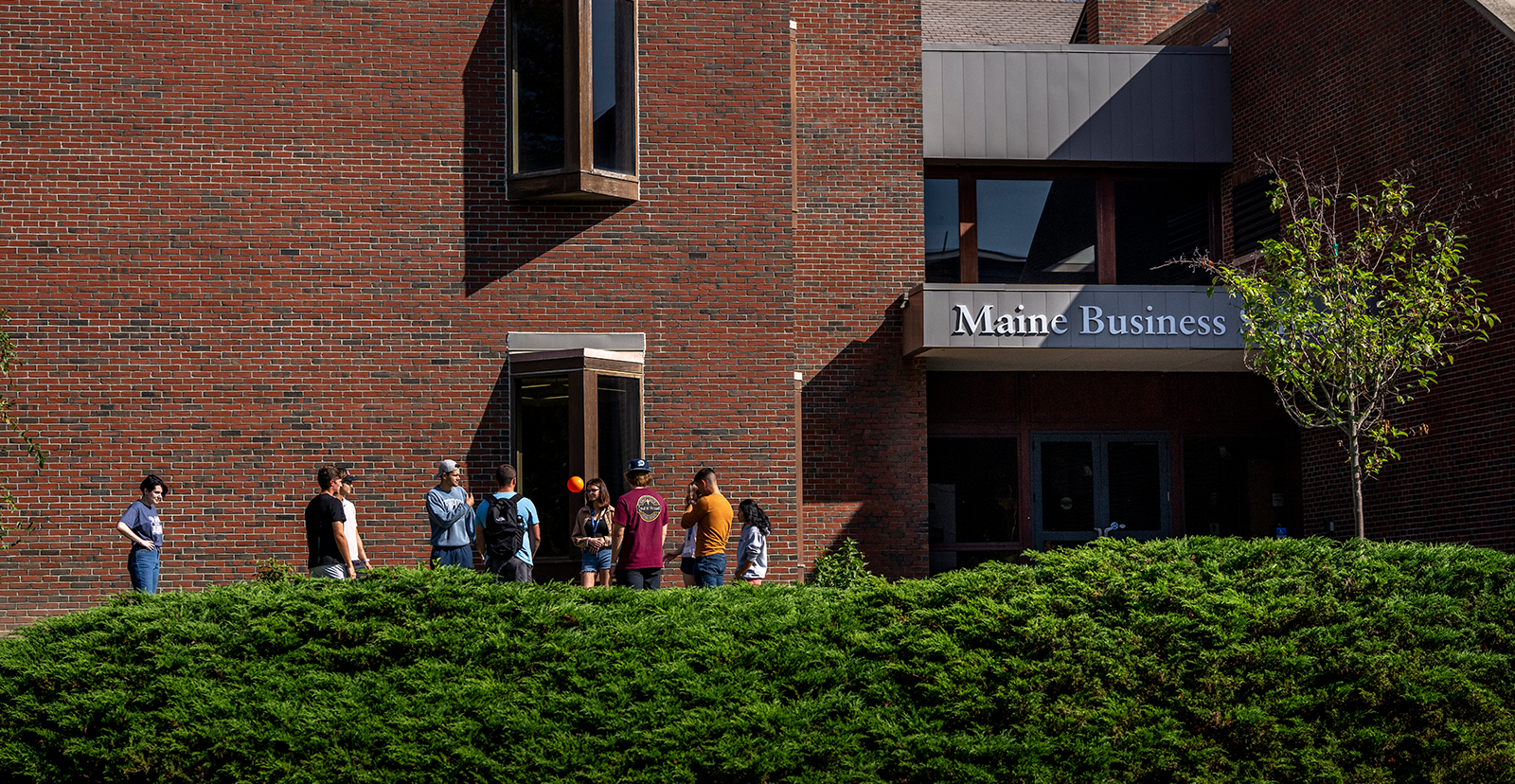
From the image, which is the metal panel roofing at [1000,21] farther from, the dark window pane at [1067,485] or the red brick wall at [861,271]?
the dark window pane at [1067,485]

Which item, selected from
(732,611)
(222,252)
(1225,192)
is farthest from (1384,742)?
(1225,192)

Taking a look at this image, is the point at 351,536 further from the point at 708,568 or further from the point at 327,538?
the point at 708,568

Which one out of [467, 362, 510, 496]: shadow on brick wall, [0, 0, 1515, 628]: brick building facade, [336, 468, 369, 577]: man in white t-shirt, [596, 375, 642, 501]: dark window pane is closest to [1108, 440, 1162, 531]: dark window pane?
[0, 0, 1515, 628]: brick building facade

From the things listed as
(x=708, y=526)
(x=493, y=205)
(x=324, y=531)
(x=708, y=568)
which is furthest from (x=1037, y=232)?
(x=324, y=531)

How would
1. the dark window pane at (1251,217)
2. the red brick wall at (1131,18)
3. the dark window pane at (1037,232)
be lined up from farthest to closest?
1. the red brick wall at (1131,18)
2. the dark window pane at (1037,232)
3. the dark window pane at (1251,217)

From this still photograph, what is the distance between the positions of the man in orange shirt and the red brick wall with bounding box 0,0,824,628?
2.44 m

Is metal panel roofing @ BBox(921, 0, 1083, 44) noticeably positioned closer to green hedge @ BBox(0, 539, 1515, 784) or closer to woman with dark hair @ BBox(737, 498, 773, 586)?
woman with dark hair @ BBox(737, 498, 773, 586)

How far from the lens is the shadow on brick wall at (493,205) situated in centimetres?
1406

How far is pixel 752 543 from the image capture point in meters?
12.6

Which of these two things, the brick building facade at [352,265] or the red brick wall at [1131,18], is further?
the red brick wall at [1131,18]

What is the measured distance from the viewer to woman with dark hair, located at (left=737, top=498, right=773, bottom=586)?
12.5m

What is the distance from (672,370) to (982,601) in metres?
7.69

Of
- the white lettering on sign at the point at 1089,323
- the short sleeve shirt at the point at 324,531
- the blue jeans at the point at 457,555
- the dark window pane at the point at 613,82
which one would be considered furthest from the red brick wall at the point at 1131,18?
the short sleeve shirt at the point at 324,531

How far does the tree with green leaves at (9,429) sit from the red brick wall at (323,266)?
147 mm
